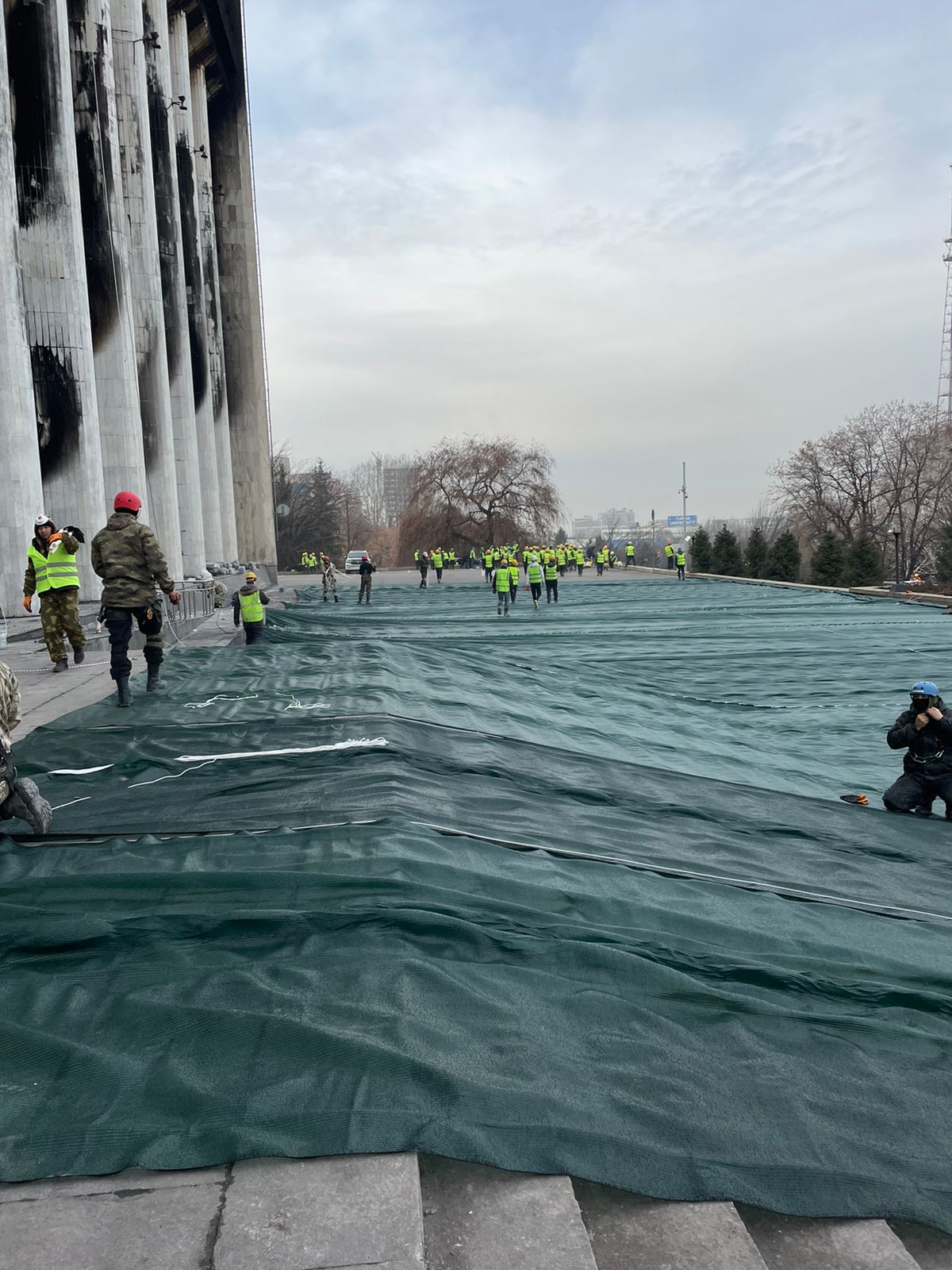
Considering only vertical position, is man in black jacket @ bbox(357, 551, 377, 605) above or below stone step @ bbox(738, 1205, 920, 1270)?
above

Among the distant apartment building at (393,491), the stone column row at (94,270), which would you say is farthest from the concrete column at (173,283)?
the distant apartment building at (393,491)

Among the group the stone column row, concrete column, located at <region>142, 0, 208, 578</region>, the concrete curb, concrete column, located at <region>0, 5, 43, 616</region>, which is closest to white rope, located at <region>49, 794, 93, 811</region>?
concrete column, located at <region>0, 5, 43, 616</region>

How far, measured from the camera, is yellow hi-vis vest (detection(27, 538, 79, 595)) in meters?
11.7

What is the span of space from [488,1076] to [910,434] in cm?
6559

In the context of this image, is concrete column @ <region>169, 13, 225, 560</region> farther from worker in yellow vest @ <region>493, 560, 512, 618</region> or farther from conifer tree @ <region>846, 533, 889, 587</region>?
conifer tree @ <region>846, 533, 889, 587</region>

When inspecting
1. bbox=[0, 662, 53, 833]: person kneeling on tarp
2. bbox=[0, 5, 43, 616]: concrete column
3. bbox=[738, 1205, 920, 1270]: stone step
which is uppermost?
bbox=[0, 5, 43, 616]: concrete column

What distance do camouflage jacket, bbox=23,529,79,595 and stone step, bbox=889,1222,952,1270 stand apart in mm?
10471

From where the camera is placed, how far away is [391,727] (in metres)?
8.80

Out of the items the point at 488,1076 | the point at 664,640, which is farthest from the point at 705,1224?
the point at 664,640

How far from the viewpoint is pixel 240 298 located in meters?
45.5

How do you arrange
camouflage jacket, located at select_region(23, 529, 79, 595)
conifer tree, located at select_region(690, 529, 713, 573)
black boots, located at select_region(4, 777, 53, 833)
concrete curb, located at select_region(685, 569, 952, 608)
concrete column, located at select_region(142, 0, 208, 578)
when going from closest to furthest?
black boots, located at select_region(4, 777, 53, 833) < camouflage jacket, located at select_region(23, 529, 79, 595) < concrete column, located at select_region(142, 0, 208, 578) < concrete curb, located at select_region(685, 569, 952, 608) < conifer tree, located at select_region(690, 529, 713, 573)

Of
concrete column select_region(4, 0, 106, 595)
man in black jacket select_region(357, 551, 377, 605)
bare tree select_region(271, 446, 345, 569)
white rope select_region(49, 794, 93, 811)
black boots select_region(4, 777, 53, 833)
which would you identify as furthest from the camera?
bare tree select_region(271, 446, 345, 569)

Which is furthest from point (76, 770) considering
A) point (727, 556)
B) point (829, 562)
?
point (727, 556)

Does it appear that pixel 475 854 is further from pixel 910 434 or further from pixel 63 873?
pixel 910 434
